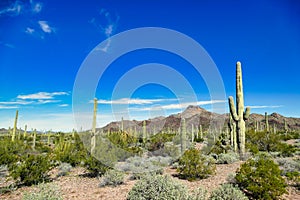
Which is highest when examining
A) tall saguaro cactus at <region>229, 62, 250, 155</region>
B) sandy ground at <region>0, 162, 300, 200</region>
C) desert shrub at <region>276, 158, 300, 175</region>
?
tall saguaro cactus at <region>229, 62, 250, 155</region>

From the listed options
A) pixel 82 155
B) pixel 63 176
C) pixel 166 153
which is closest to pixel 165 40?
pixel 166 153

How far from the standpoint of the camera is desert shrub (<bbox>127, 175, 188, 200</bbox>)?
5.38 meters

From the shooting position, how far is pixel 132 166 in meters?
11.5

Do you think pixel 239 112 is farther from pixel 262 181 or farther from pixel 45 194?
pixel 45 194

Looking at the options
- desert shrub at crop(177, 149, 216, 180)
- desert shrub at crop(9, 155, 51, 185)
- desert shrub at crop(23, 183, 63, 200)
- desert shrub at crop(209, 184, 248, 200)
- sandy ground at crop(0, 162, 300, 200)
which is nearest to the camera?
desert shrub at crop(23, 183, 63, 200)

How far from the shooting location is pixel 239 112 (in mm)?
13602

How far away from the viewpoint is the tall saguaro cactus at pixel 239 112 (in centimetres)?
1338

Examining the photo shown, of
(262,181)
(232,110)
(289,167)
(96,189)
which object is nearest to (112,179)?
(96,189)

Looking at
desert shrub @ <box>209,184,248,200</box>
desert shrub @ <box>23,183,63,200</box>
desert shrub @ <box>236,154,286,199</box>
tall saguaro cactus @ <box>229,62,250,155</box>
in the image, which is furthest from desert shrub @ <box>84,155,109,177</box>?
tall saguaro cactus @ <box>229,62,250,155</box>

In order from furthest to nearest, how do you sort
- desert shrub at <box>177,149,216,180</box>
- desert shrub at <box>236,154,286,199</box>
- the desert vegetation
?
desert shrub at <box>177,149,216,180</box> → desert shrub at <box>236,154,286,199</box> → the desert vegetation

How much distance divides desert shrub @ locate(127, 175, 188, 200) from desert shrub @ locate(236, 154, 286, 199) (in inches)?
96.2

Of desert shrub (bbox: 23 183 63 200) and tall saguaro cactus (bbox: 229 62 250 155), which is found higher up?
tall saguaro cactus (bbox: 229 62 250 155)

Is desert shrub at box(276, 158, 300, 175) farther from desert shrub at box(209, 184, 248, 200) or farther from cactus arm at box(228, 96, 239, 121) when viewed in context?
desert shrub at box(209, 184, 248, 200)

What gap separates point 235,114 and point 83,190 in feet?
29.9
